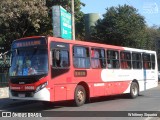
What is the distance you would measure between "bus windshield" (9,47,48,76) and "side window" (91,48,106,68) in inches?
136

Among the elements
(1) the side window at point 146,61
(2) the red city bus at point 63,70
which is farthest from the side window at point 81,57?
(1) the side window at point 146,61

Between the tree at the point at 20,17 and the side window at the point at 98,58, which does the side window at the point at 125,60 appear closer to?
the side window at the point at 98,58

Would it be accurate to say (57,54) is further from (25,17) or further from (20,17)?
(20,17)

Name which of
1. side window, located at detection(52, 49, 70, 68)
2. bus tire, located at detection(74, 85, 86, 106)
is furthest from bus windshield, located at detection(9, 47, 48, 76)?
bus tire, located at detection(74, 85, 86, 106)

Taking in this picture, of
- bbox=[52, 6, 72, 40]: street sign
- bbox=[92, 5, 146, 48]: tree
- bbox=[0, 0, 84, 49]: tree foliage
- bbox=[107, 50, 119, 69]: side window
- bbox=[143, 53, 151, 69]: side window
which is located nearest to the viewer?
bbox=[107, 50, 119, 69]: side window

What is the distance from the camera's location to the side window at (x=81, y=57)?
15.6m

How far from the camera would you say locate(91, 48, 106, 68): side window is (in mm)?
16922

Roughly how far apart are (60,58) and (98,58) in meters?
3.22

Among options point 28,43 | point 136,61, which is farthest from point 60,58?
point 136,61

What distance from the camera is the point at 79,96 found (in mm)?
15742

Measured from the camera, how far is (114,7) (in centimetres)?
4553

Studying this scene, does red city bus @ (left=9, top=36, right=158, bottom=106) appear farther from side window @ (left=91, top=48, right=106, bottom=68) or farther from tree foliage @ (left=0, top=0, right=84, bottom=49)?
tree foliage @ (left=0, top=0, right=84, bottom=49)

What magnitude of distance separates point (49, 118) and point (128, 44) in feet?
103

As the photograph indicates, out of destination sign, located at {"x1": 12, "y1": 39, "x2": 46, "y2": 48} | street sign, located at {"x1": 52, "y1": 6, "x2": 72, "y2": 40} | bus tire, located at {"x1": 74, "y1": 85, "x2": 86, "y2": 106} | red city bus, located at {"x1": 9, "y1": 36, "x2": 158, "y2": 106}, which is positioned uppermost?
street sign, located at {"x1": 52, "y1": 6, "x2": 72, "y2": 40}
